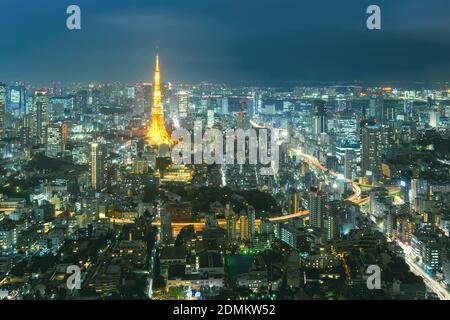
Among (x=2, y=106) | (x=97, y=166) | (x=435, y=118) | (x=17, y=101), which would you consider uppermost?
(x=17, y=101)

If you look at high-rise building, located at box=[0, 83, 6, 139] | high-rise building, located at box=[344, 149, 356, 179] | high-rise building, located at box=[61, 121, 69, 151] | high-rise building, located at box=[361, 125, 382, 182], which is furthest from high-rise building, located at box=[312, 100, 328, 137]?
high-rise building, located at box=[0, 83, 6, 139]

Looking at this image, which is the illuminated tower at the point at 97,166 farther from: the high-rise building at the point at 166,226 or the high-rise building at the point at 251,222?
the high-rise building at the point at 251,222

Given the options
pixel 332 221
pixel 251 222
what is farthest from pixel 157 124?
pixel 332 221

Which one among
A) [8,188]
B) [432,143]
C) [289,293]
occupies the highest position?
[432,143]

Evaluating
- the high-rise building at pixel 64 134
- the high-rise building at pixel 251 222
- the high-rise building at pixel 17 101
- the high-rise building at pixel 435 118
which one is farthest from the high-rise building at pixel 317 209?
the high-rise building at pixel 17 101

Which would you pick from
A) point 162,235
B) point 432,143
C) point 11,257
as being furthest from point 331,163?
point 11,257

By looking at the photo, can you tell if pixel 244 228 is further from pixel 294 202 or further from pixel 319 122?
pixel 319 122
